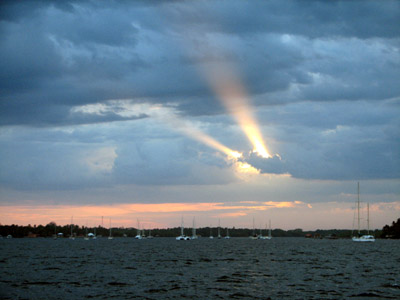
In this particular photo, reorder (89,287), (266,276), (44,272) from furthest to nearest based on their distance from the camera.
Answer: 1. (44,272)
2. (266,276)
3. (89,287)

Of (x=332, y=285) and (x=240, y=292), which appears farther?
(x=332, y=285)

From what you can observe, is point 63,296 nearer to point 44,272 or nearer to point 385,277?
point 44,272

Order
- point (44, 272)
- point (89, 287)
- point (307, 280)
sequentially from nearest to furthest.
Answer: point (89, 287) → point (307, 280) → point (44, 272)

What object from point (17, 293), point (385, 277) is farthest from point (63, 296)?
point (385, 277)

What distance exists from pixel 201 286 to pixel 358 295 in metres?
19.8

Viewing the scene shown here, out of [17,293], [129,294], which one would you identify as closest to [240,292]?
[129,294]

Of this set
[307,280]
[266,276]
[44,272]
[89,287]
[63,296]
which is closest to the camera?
[63,296]

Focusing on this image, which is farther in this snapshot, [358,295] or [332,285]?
[332,285]

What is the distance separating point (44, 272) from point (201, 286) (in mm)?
32325

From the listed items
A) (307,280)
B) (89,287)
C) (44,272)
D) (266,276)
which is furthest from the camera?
(44,272)

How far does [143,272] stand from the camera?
274ft

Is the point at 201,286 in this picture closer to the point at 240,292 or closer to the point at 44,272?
the point at 240,292

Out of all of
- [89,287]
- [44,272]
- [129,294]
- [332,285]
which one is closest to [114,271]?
[44,272]

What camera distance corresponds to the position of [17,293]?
55.6 metres
